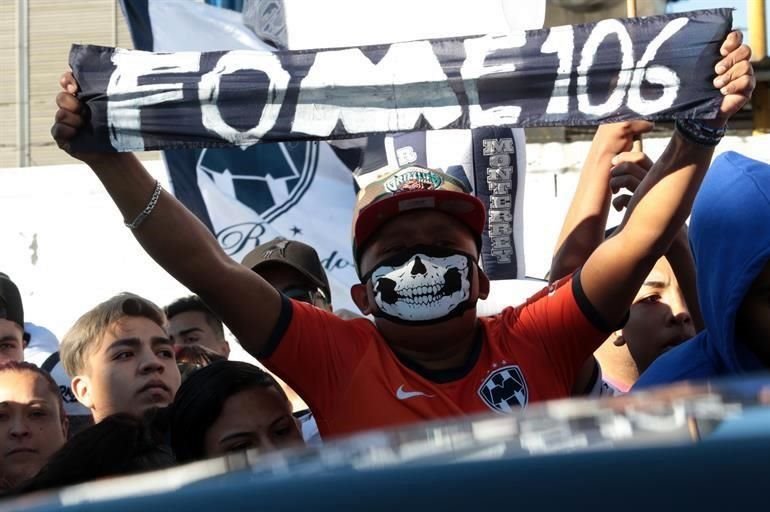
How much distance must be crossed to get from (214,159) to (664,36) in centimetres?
460

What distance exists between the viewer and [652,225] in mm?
2945

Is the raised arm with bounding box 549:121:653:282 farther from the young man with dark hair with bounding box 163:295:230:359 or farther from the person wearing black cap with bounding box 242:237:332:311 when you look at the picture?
the young man with dark hair with bounding box 163:295:230:359

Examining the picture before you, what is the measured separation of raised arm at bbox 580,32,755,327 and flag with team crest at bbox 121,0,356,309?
3.98 m

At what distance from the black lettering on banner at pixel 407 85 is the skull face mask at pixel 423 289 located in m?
0.31

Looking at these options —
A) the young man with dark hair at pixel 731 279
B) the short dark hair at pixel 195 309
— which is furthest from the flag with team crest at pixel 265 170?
the young man with dark hair at pixel 731 279

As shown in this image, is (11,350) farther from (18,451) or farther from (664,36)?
(664,36)

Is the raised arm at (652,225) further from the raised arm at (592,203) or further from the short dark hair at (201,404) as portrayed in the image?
the short dark hair at (201,404)

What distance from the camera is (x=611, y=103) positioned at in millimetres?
2971

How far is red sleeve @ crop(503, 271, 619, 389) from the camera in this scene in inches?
119

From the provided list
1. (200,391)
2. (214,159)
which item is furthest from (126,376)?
(214,159)

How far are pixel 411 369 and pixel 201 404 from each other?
1.66ft

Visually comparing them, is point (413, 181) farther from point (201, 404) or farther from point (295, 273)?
point (295, 273)

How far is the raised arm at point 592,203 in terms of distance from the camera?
3561mm

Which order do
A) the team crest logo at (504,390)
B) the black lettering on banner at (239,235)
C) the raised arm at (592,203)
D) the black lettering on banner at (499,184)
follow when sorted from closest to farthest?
1. the team crest logo at (504,390)
2. the raised arm at (592,203)
3. the black lettering on banner at (499,184)
4. the black lettering on banner at (239,235)
